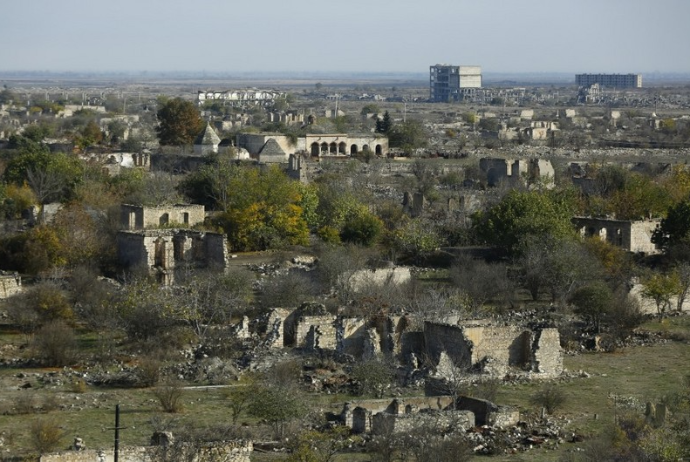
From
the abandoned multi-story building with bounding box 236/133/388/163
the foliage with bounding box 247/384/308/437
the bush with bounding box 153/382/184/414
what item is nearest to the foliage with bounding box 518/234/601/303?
the bush with bounding box 153/382/184/414

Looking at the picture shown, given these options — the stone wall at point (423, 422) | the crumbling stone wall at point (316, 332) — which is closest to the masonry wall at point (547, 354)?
the crumbling stone wall at point (316, 332)

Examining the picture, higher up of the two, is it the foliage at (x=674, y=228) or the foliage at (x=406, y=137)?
the foliage at (x=674, y=228)

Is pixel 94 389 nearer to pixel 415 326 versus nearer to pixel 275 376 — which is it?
pixel 275 376

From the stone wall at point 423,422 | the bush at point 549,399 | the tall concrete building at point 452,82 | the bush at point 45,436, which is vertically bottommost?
the tall concrete building at point 452,82

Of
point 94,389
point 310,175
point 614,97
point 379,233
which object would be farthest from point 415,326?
point 614,97

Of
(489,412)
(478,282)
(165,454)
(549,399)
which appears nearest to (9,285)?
(478,282)

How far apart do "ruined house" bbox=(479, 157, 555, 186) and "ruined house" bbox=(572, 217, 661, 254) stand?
36.8 feet

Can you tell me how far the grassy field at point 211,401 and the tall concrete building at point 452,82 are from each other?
125444 mm

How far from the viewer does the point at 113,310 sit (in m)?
25.4

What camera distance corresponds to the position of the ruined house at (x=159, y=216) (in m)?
34.4

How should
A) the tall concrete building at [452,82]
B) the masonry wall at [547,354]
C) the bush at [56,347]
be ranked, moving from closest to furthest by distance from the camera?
the masonry wall at [547,354], the bush at [56,347], the tall concrete building at [452,82]

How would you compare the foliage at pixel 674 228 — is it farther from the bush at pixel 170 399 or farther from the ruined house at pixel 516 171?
the bush at pixel 170 399

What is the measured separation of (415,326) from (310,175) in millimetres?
24455

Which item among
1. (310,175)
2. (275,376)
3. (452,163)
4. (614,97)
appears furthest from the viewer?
(614,97)
